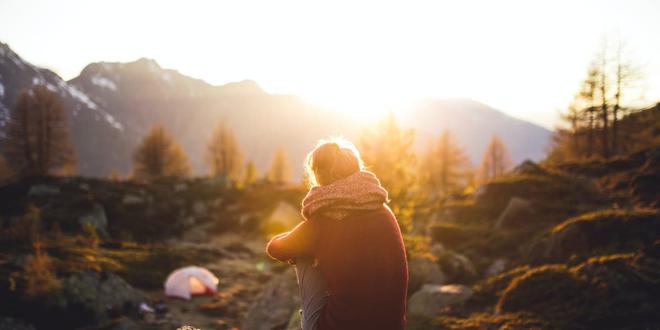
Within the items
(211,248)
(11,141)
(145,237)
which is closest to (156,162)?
(11,141)

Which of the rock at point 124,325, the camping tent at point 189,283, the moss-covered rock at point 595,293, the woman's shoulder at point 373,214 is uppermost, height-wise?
the woman's shoulder at point 373,214

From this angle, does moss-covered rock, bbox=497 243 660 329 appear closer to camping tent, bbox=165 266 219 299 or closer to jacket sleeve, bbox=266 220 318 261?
jacket sleeve, bbox=266 220 318 261

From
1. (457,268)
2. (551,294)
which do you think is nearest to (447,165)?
(457,268)

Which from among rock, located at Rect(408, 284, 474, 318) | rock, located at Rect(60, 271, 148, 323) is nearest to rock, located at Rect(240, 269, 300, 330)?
rock, located at Rect(408, 284, 474, 318)

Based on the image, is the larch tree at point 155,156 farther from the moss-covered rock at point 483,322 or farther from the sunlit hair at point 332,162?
the sunlit hair at point 332,162

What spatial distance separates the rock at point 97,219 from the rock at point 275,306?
60.8ft

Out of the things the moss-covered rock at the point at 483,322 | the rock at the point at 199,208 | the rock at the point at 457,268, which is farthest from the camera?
the rock at the point at 199,208

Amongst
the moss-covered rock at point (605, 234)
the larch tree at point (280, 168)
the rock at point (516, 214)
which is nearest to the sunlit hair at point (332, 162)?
the moss-covered rock at point (605, 234)

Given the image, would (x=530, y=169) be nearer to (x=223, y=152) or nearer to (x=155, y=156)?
(x=155, y=156)

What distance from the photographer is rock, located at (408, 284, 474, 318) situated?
8.68 meters

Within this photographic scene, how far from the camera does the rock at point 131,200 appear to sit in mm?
32312

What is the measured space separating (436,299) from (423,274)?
2016 mm

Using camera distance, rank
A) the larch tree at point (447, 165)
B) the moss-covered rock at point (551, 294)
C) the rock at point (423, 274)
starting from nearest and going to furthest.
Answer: the moss-covered rock at point (551, 294) < the rock at point (423, 274) < the larch tree at point (447, 165)

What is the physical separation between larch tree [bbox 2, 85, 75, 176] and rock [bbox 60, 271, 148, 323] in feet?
121
